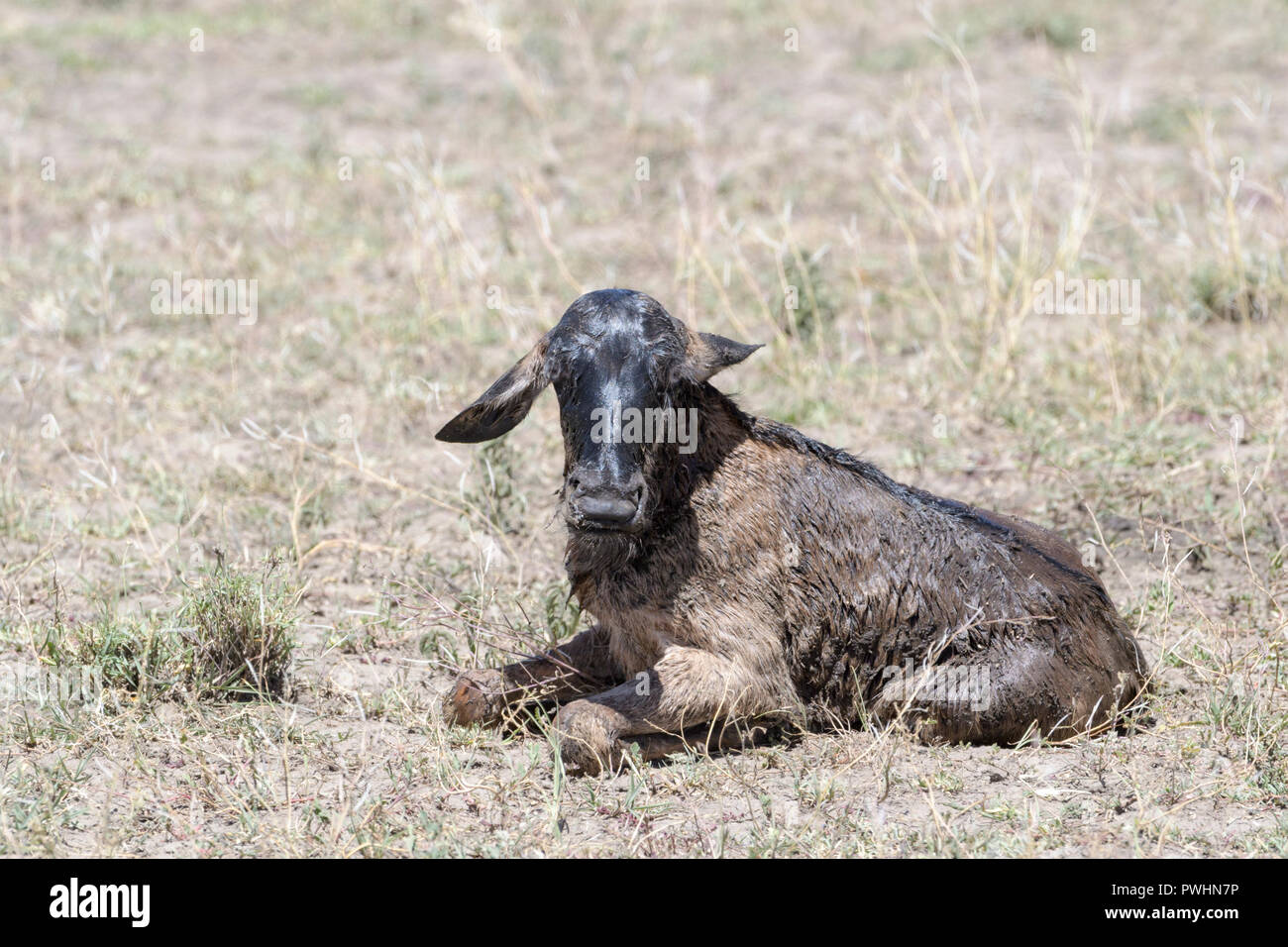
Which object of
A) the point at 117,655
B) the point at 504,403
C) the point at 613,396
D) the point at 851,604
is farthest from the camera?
the point at 117,655

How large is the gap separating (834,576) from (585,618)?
1.17 m

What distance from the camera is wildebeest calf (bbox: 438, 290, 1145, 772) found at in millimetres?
5188

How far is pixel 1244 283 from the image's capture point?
9094mm

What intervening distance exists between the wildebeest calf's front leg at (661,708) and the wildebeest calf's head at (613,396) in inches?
24.5

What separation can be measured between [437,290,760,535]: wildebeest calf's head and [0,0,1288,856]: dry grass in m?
0.91

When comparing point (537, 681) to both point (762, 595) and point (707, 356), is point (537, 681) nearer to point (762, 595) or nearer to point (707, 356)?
point (762, 595)

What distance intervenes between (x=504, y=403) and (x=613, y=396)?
517 mm

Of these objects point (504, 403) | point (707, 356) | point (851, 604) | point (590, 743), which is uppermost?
point (707, 356)

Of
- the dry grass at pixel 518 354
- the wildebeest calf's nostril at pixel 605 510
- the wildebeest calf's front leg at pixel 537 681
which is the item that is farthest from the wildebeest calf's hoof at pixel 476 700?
the wildebeest calf's nostril at pixel 605 510

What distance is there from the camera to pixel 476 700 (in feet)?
18.0

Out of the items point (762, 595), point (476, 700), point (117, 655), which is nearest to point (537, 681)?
point (476, 700)

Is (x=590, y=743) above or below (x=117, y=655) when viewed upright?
below

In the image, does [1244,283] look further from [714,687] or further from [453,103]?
[453,103]

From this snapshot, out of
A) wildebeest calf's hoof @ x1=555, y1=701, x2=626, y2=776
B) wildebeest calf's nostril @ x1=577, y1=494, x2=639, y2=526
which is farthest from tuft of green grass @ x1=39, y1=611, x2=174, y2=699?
wildebeest calf's nostril @ x1=577, y1=494, x2=639, y2=526
